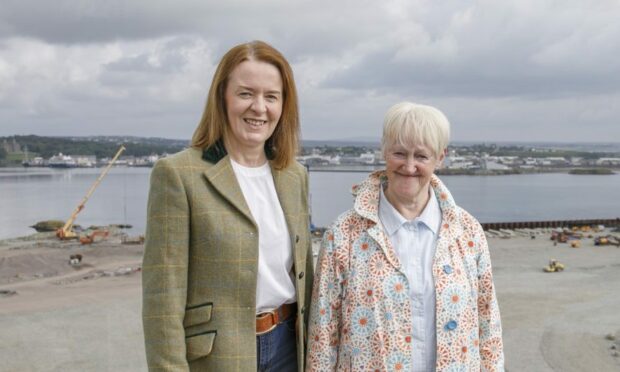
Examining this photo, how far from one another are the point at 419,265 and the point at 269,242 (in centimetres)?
58

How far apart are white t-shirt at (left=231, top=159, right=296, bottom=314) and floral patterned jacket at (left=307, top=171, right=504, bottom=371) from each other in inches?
5.3

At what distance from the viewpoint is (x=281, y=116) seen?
2.67 m

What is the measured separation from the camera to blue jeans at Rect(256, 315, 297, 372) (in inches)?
100

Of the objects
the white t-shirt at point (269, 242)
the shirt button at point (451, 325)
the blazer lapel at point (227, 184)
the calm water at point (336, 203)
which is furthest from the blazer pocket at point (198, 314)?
the calm water at point (336, 203)

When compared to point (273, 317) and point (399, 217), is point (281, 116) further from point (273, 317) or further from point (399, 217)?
point (273, 317)

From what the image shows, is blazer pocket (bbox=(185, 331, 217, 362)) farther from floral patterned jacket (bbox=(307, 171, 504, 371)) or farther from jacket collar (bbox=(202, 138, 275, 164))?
jacket collar (bbox=(202, 138, 275, 164))

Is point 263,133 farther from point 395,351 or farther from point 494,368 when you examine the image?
point 494,368

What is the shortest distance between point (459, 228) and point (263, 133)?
2.79ft

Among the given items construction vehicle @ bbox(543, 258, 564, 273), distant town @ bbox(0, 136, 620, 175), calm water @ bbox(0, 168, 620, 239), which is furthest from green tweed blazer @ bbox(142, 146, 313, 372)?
distant town @ bbox(0, 136, 620, 175)

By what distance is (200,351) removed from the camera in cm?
240

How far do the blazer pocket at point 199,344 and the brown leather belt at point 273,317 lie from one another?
0.67ft

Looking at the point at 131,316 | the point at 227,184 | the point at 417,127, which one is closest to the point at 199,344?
the point at 227,184

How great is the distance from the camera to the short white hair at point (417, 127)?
2.43m

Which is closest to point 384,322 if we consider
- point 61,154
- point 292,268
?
point 292,268
